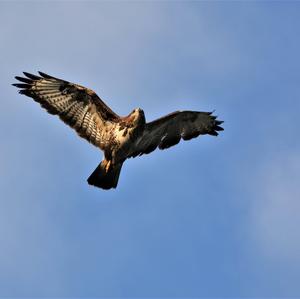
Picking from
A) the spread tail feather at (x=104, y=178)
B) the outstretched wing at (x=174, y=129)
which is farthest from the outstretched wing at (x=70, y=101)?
the outstretched wing at (x=174, y=129)

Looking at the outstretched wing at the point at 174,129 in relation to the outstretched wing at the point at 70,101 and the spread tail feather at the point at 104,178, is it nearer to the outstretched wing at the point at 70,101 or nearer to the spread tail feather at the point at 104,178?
the spread tail feather at the point at 104,178

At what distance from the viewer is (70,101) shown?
21953mm

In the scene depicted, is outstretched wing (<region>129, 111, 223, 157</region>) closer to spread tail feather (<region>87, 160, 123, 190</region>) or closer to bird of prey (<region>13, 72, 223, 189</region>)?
bird of prey (<region>13, 72, 223, 189</region>)

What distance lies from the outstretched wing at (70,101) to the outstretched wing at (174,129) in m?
0.91

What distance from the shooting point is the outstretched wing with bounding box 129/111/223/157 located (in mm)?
22297

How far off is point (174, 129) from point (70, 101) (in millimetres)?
2507

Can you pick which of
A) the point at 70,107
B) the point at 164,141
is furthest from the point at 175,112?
the point at 70,107

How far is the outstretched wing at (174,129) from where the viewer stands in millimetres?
22297

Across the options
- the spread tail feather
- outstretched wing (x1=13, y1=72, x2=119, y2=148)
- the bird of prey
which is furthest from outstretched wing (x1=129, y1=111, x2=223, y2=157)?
outstretched wing (x1=13, y1=72, x2=119, y2=148)

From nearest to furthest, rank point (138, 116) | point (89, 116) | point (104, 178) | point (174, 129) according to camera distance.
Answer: point (138, 116) → point (104, 178) → point (89, 116) → point (174, 129)

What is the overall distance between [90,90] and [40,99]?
109 centimetres

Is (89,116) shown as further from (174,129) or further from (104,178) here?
(174,129)

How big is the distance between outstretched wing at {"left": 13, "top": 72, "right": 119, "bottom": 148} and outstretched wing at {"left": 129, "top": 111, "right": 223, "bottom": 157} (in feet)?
2.98

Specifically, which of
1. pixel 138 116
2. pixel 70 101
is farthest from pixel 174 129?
pixel 70 101
